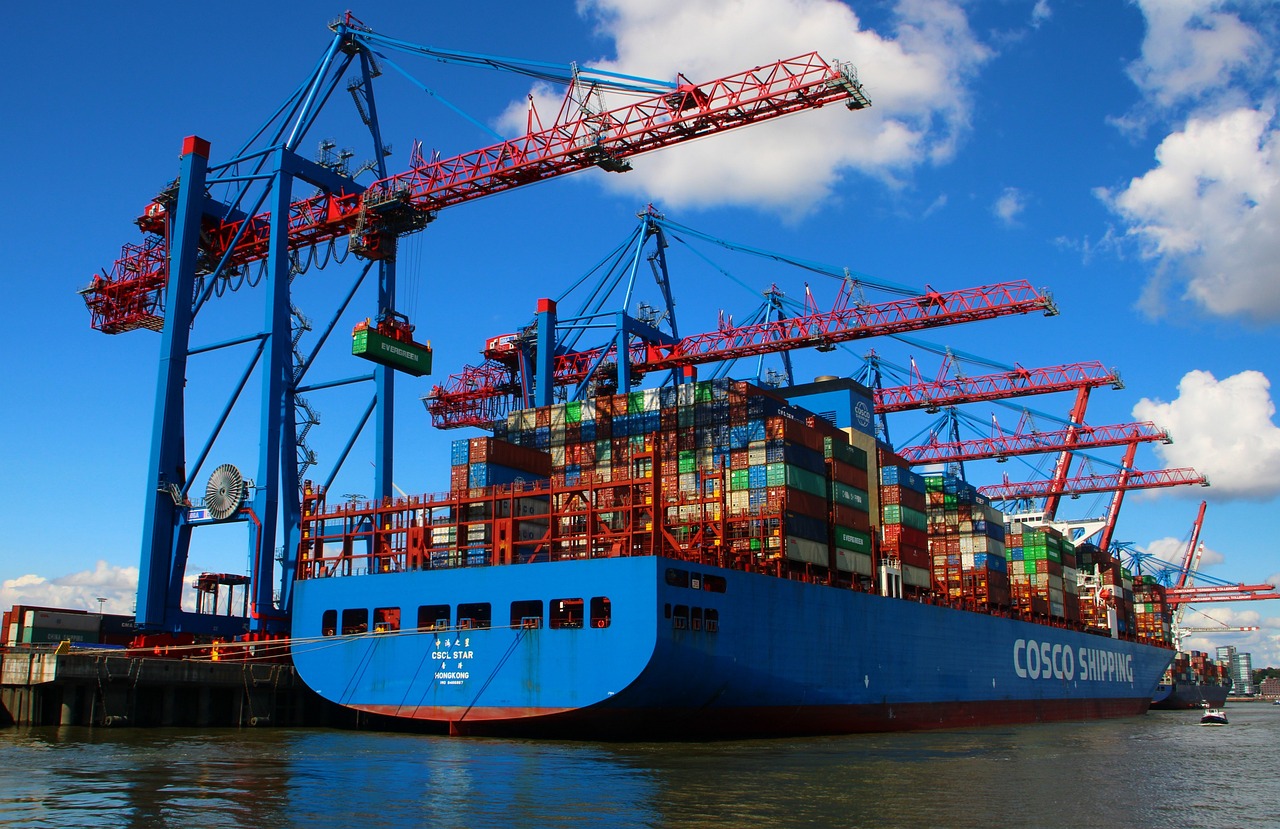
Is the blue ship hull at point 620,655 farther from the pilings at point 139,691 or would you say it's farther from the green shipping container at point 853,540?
the pilings at point 139,691

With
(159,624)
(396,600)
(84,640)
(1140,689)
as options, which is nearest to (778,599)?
(396,600)

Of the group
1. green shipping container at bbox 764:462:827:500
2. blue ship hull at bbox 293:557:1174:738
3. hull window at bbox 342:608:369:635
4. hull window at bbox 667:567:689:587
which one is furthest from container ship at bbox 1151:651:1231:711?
hull window at bbox 342:608:369:635

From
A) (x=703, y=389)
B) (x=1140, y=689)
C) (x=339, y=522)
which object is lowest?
(x=1140, y=689)

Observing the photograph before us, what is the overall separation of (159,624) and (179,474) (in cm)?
556

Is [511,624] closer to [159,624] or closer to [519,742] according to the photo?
[519,742]

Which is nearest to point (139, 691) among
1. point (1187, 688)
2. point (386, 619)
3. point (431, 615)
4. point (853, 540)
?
point (386, 619)

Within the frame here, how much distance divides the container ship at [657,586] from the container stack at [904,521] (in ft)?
0.38

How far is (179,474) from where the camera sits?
41.7 meters

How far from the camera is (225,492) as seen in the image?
132 feet

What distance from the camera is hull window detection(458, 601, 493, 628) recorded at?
3391 centimetres

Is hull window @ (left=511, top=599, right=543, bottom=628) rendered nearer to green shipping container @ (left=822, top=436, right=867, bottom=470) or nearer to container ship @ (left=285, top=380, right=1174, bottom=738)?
container ship @ (left=285, top=380, right=1174, bottom=738)

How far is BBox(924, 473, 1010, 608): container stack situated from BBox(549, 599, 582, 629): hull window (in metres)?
25.3

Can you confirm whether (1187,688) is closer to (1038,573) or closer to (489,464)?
(1038,573)

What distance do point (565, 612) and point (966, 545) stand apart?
2934 centimetres
